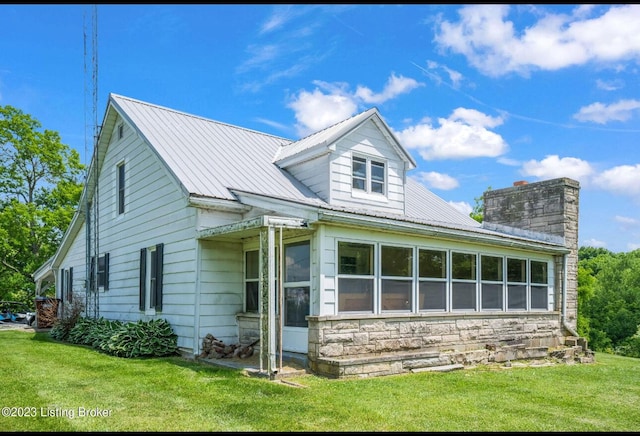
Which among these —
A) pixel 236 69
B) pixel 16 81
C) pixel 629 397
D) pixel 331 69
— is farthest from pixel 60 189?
pixel 629 397

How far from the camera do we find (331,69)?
41.7ft

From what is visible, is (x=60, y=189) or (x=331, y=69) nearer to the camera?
(x=331, y=69)

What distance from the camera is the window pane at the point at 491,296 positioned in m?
12.5

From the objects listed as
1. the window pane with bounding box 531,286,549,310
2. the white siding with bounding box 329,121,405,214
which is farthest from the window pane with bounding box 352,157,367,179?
the window pane with bounding box 531,286,549,310

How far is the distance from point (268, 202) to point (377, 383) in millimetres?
3900

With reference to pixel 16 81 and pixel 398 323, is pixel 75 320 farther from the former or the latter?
pixel 16 81

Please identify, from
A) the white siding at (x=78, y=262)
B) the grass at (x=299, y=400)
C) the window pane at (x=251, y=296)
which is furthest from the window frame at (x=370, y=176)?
the white siding at (x=78, y=262)

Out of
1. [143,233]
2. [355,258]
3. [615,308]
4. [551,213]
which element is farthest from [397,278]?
[615,308]

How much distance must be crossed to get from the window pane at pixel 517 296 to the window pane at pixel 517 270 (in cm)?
19

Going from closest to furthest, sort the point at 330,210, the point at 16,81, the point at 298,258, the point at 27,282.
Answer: the point at 330,210 < the point at 298,258 < the point at 16,81 < the point at 27,282

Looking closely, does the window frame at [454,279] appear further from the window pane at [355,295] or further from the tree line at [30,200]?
the tree line at [30,200]

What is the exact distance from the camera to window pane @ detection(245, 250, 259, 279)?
1114 cm

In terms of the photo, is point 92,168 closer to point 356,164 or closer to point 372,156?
point 356,164

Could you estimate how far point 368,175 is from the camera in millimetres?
13125
